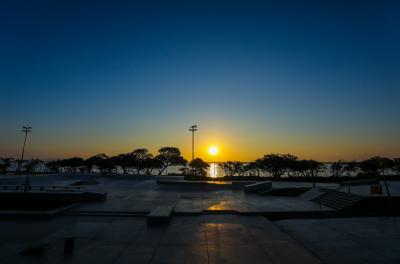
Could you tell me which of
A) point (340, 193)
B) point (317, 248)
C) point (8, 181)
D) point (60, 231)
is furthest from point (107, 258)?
point (8, 181)

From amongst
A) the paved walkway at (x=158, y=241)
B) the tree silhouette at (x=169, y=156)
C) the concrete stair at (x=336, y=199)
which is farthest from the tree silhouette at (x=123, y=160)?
the paved walkway at (x=158, y=241)

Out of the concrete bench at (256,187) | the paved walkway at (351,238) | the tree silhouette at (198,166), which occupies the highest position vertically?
the tree silhouette at (198,166)

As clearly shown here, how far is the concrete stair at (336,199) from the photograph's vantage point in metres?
14.9

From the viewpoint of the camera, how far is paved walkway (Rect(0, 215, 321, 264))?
6836mm

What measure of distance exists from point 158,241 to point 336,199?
13223 millimetres

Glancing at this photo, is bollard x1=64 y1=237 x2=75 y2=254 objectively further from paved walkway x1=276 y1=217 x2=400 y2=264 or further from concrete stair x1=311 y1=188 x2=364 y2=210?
concrete stair x1=311 y1=188 x2=364 y2=210

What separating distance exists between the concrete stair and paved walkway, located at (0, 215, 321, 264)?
6.64 meters

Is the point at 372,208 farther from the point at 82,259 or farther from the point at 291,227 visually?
the point at 82,259

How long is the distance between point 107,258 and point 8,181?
2868 cm

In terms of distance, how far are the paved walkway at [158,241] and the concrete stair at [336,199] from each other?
21.8ft

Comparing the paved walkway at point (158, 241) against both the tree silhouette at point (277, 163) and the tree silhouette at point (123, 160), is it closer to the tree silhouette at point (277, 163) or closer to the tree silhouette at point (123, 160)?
the tree silhouette at point (277, 163)

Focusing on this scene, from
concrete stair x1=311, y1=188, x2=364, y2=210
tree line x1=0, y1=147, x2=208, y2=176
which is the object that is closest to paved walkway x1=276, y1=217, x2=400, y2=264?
concrete stair x1=311, y1=188, x2=364, y2=210

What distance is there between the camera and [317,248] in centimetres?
780

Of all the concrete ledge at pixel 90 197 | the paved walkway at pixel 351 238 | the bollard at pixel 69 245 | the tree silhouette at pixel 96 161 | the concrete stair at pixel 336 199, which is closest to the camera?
the paved walkway at pixel 351 238
